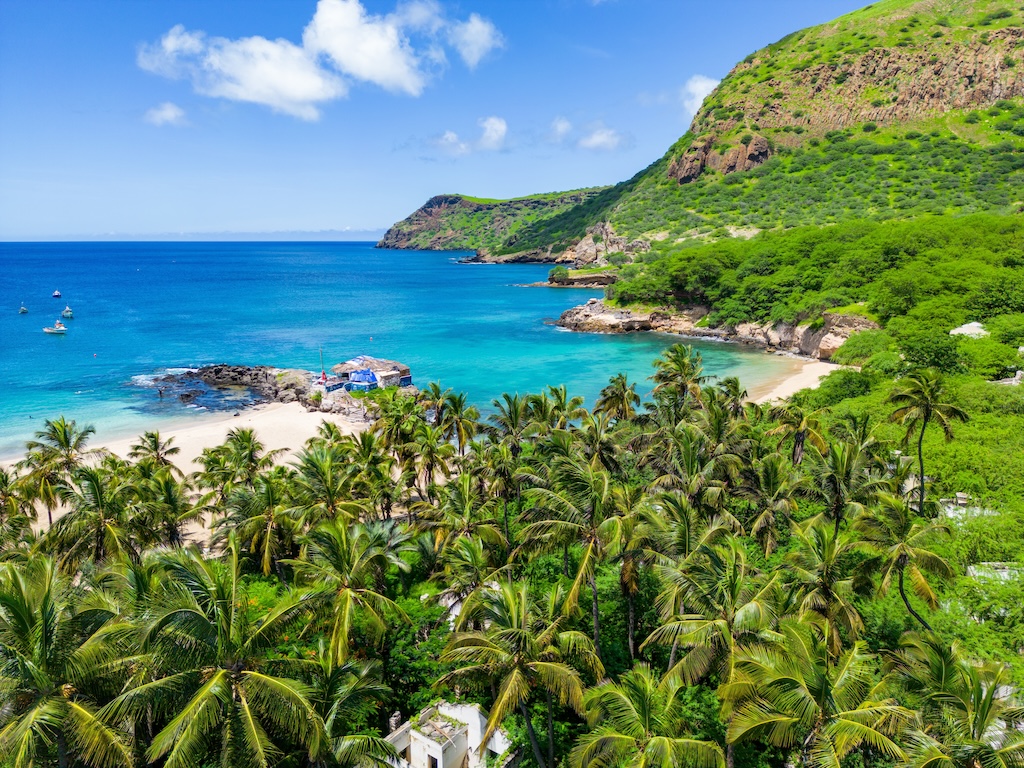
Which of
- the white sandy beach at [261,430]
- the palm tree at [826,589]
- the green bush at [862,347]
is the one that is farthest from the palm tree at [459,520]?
the green bush at [862,347]

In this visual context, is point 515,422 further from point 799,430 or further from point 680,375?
point 799,430

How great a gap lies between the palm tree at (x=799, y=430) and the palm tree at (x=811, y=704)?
65.5ft

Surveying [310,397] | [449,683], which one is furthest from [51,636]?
[310,397]

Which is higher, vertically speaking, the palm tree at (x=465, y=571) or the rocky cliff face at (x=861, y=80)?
the rocky cliff face at (x=861, y=80)

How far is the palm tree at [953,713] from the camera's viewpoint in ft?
38.4

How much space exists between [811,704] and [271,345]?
9832 cm

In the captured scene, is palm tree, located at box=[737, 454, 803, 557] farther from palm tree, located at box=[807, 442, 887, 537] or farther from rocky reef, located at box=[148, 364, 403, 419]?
rocky reef, located at box=[148, 364, 403, 419]

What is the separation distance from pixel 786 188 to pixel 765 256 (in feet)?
195

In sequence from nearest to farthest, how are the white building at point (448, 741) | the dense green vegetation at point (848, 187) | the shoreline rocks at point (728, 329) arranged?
1. the white building at point (448, 741)
2. the shoreline rocks at point (728, 329)
3. the dense green vegetation at point (848, 187)

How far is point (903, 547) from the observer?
1853 cm

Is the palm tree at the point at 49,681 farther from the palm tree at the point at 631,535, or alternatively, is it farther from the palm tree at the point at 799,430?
the palm tree at the point at 799,430

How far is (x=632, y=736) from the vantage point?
14.6 m

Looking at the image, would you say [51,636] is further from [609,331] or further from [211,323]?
[211,323]

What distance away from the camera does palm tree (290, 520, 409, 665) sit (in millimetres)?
17250
